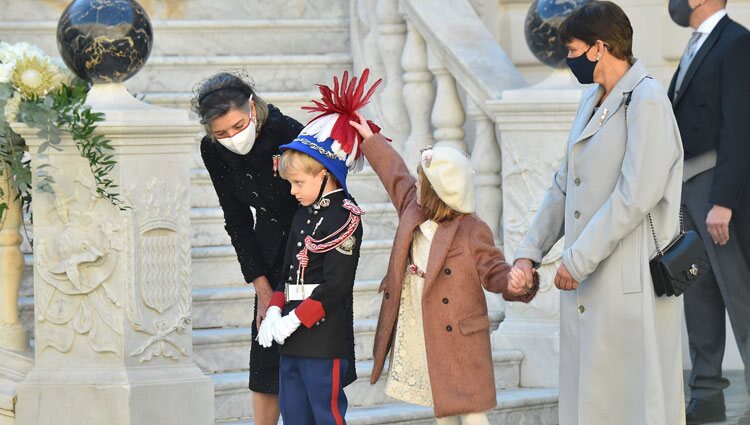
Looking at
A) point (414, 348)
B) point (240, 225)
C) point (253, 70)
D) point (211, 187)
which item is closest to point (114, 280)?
point (240, 225)

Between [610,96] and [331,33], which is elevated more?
[331,33]

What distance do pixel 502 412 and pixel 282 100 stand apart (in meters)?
2.38

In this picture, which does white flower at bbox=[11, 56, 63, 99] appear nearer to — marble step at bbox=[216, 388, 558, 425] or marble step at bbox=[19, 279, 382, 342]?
marble step at bbox=[19, 279, 382, 342]

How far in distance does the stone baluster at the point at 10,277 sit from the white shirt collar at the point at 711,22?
2.94 metres

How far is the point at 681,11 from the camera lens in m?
6.58

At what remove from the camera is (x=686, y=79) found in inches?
249

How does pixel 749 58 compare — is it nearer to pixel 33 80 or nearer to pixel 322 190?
pixel 322 190

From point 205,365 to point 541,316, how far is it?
151 centimetres

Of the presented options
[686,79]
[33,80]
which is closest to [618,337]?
[686,79]

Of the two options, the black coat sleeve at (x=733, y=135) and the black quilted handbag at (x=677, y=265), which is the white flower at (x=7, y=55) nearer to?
the black quilted handbag at (x=677, y=265)

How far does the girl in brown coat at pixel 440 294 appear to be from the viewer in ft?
16.7

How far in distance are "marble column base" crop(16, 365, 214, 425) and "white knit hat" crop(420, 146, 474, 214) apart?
1.43 metres

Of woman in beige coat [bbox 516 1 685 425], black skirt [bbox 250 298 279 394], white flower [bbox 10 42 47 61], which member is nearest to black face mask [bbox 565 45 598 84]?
woman in beige coat [bbox 516 1 685 425]

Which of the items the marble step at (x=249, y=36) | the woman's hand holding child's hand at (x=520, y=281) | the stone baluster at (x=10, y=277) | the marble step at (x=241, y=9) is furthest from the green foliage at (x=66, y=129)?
the marble step at (x=241, y=9)
